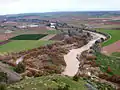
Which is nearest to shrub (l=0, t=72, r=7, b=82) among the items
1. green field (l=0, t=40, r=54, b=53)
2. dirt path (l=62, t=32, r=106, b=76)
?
dirt path (l=62, t=32, r=106, b=76)

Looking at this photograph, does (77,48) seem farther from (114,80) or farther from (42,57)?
(114,80)

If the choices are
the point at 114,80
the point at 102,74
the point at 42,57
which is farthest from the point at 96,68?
the point at 42,57

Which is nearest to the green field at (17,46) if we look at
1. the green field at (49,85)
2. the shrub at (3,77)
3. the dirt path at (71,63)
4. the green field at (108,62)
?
the dirt path at (71,63)

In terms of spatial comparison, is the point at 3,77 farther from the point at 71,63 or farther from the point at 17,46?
the point at 17,46

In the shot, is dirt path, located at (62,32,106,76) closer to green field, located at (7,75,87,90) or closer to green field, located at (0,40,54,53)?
green field, located at (0,40,54,53)

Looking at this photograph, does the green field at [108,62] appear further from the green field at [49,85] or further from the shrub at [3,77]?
the shrub at [3,77]

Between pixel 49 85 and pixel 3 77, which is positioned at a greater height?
pixel 49 85

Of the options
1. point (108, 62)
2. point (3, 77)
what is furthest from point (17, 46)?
point (3, 77)

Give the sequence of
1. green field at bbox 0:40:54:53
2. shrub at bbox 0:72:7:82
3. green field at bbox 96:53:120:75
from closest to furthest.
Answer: shrub at bbox 0:72:7:82 → green field at bbox 96:53:120:75 → green field at bbox 0:40:54:53
